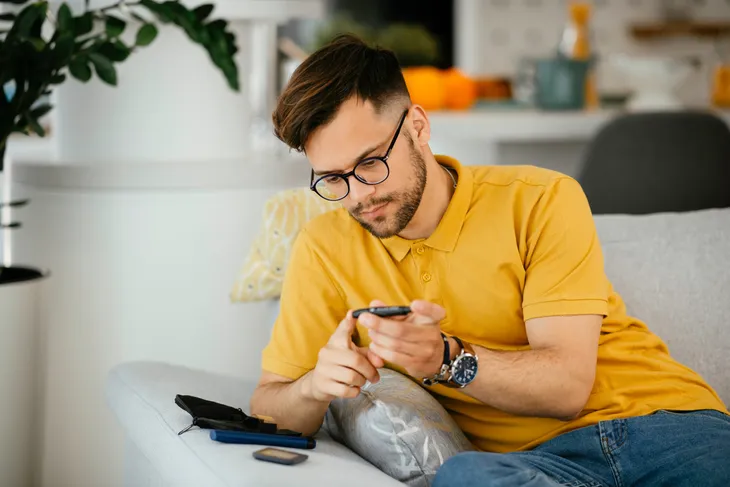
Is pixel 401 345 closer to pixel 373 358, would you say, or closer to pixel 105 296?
pixel 373 358

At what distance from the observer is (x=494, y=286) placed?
1.70 metres

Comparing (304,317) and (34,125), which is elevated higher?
(34,125)

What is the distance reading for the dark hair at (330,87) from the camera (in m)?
1.64

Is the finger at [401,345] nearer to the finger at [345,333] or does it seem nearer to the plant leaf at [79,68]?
the finger at [345,333]

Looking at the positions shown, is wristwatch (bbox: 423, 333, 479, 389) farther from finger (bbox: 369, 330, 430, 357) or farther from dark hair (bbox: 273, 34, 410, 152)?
dark hair (bbox: 273, 34, 410, 152)

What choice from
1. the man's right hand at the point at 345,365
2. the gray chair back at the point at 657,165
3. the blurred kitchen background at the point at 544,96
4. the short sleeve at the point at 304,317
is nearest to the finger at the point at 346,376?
the man's right hand at the point at 345,365

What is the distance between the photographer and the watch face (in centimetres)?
151

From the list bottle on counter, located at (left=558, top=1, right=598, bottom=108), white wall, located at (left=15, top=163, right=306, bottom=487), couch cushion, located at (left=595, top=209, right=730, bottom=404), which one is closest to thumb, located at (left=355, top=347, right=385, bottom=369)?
couch cushion, located at (left=595, top=209, right=730, bottom=404)

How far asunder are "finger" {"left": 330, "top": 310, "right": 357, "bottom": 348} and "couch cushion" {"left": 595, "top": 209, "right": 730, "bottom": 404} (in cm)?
79

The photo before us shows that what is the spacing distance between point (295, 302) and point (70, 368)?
42.9 inches

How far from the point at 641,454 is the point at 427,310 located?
0.46 meters

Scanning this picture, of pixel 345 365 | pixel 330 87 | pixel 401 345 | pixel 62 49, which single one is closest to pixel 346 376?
pixel 345 365

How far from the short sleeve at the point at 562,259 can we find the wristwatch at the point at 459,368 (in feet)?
0.54

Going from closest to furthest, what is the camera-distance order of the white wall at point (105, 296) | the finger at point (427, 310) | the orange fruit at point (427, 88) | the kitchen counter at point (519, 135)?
the finger at point (427, 310) → the white wall at point (105, 296) → the kitchen counter at point (519, 135) → the orange fruit at point (427, 88)
